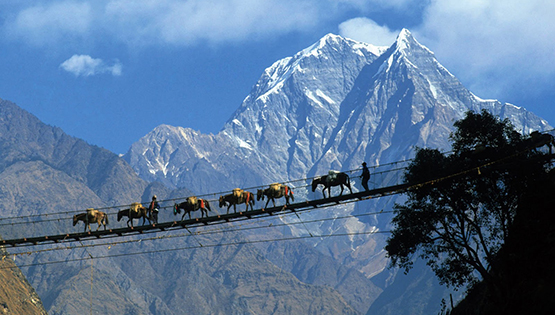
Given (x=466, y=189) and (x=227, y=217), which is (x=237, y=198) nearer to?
(x=227, y=217)

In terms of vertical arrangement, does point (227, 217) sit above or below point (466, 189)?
below

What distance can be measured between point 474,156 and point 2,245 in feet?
139

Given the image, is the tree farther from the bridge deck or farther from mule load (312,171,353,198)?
the bridge deck

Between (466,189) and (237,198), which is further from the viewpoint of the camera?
(466,189)

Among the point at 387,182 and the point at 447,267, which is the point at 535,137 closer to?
the point at 387,182

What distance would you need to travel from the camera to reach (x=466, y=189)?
222 feet

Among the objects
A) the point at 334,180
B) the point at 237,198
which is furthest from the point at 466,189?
the point at 237,198

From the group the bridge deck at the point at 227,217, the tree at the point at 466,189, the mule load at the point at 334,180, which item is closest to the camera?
the bridge deck at the point at 227,217

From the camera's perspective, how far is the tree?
2500 inches

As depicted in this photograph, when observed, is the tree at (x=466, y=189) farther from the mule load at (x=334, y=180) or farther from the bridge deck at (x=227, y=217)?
the bridge deck at (x=227, y=217)

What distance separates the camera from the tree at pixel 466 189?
63.5 metres

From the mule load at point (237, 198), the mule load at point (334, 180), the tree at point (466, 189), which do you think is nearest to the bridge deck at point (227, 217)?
the mule load at point (237, 198)

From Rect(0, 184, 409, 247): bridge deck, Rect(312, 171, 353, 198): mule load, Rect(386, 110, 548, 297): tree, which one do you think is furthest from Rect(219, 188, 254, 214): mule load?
Rect(386, 110, 548, 297): tree

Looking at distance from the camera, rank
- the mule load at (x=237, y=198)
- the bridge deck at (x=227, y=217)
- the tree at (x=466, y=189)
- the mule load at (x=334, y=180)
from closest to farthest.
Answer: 1. the bridge deck at (x=227, y=217)
2. the tree at (x=466, y=189)
3. the mule load at (x=334, y=180)
4. the mule load at (x=237, y=198)
